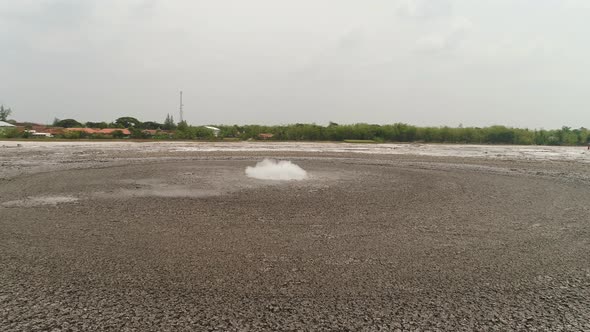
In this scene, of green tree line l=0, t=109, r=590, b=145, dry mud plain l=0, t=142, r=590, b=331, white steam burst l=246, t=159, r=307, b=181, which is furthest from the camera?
green tree line l=0, t=109, r=590, b=145

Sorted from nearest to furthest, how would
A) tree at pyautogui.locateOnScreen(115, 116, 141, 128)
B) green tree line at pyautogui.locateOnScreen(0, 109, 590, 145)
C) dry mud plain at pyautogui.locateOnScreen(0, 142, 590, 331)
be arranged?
1. dry mud plain at pyautogui.locateOnScreen(0, 142, 590, 331)
2. green tree line at pyautogui.locateOnScreen(0, 109, 590, 145)
3. tree at pyautogui.locateOnScreen(115, 116, 141, 128)

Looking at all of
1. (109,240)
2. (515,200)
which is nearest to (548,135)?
(515,200)

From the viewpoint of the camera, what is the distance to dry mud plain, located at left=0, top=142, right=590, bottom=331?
359 centimetres

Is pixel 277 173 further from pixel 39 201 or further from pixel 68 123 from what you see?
pixel 68 123

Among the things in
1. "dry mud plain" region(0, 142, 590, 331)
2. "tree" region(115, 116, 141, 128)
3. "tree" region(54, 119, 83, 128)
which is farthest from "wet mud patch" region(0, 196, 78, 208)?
"tree" region(54, 119, 83, 128)

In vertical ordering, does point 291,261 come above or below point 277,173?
below

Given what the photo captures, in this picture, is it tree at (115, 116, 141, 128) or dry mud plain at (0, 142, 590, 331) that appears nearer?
dry mud plain at (0, 142, 590, 331)

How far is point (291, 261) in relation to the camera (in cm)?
504

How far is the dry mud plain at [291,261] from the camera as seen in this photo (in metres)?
3.59

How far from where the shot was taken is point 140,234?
20.5 ft

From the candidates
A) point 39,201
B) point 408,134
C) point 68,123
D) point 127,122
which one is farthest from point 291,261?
point 68,123

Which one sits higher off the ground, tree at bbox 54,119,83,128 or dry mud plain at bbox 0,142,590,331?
tree at bbox 54,119,83,128

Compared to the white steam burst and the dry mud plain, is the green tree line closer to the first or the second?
the white steam burst

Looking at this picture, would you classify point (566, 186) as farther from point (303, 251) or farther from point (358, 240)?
point (303, 251)
